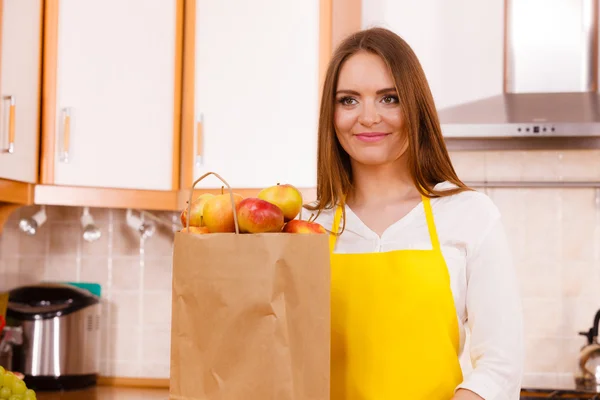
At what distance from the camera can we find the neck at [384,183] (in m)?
1.36

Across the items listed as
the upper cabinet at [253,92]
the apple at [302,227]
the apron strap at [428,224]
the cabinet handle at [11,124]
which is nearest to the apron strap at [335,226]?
the apron strap at [428,224]

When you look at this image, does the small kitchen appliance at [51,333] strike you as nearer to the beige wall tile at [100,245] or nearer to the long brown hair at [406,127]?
the beige wall tile at [100,245]

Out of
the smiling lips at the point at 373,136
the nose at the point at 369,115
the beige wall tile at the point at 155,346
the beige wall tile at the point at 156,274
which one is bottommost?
the beige wall tile at the point at 155,346

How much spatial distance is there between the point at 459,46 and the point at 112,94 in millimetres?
1074

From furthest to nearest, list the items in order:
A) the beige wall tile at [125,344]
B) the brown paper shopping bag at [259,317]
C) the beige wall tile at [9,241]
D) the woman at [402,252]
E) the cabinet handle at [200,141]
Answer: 1. the beige wall tile at [125,344]
2. the beige wall tile at [9,241]
3. the cabinet handle at [200,141]
4. the woman at [402,252]
5. the brown paper shopping bag at [259,317]

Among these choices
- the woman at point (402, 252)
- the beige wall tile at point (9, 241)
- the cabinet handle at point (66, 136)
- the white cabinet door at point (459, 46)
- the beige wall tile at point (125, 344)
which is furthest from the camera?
the beige wall tile at point (125, 344)

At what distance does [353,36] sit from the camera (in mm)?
1364

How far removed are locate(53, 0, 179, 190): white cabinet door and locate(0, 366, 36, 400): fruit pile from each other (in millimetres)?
1240

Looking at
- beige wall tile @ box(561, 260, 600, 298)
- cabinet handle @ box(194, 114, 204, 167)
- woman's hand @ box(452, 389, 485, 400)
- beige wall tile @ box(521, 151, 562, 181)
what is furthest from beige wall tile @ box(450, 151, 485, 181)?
woman's hand @ box(452, 389, 485, 400)

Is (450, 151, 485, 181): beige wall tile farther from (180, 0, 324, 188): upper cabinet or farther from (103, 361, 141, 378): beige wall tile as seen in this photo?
(103, 361, 141, 378): beige wall tile

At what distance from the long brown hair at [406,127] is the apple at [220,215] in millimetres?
330

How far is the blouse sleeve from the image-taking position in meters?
1.17

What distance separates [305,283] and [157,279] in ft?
6.20

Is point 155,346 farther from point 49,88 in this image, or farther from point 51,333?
point 49,88
